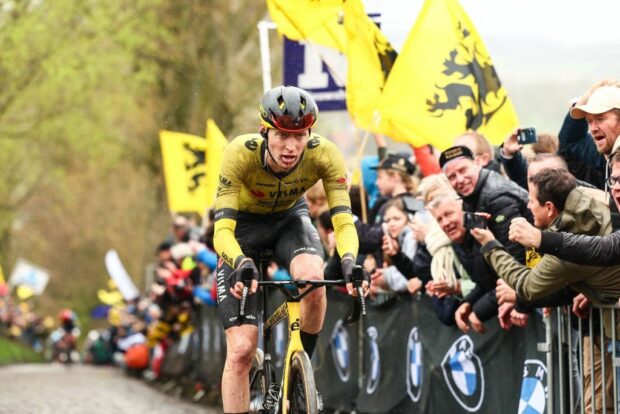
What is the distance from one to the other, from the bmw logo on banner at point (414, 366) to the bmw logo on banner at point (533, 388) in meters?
2.19

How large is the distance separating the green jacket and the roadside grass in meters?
38.9

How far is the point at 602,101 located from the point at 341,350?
5722 millimetres

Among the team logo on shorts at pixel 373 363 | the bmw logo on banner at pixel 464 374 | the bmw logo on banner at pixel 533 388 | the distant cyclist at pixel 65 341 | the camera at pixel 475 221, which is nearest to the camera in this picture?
the camera at pixel 475 221

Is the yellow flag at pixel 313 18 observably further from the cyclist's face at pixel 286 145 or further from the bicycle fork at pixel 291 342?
the bicycle fork at pixel 291 342

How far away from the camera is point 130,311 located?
38.3 meters

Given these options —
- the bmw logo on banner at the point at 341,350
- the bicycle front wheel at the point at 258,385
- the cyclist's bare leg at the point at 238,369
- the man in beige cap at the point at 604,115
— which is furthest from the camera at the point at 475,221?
the bmw logo on banner at the point at 341,350

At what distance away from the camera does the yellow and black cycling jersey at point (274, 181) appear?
329 inches

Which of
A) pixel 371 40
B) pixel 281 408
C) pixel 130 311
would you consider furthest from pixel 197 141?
pixel 130 311

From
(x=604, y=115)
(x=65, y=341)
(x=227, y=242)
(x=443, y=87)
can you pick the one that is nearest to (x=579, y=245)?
(x=604, y=115)

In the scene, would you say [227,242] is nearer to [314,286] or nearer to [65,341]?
[314,286]

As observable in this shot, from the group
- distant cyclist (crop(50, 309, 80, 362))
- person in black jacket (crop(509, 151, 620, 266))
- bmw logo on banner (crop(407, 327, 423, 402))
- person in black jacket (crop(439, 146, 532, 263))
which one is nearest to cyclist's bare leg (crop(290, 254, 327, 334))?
person in black jacket (crop(439, 146, 532, 263))

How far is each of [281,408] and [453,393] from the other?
2180 millimetres

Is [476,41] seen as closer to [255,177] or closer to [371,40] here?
[371,40]

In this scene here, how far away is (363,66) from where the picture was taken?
40.6 feet
